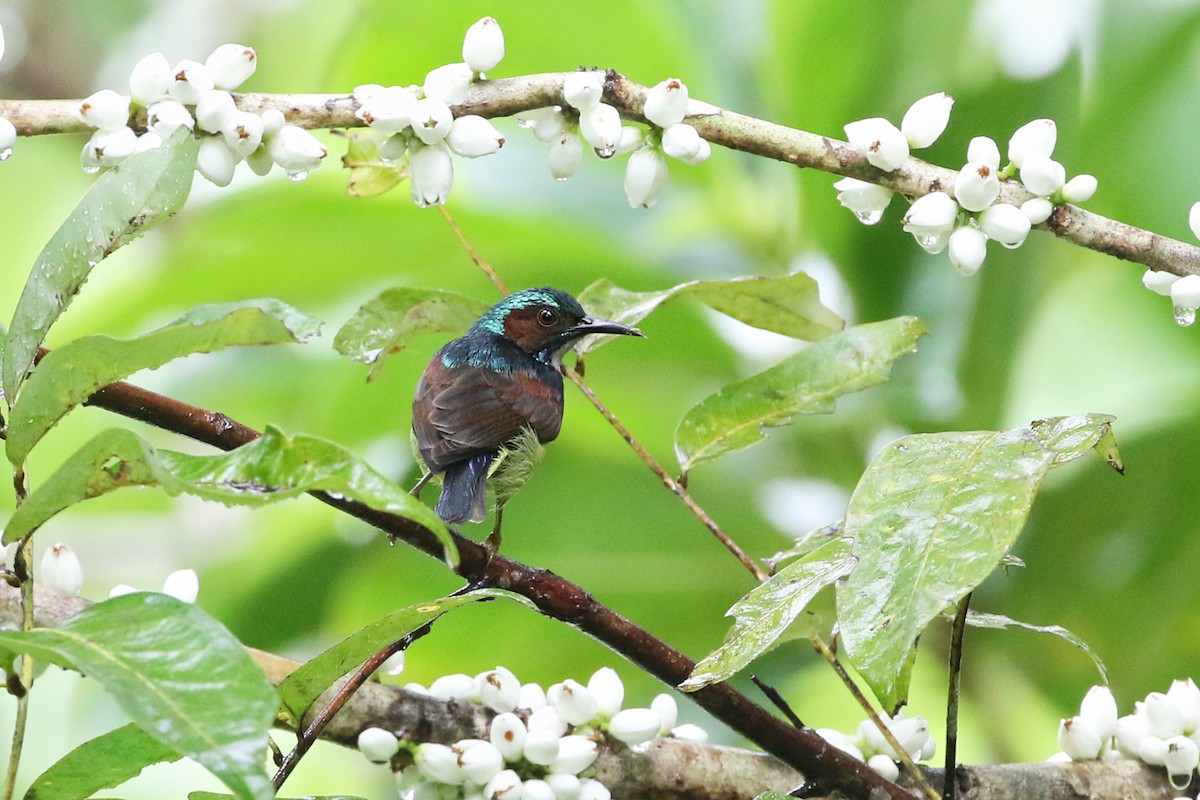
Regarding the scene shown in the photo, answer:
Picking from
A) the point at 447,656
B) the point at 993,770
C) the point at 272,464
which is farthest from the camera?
the point at 447,656

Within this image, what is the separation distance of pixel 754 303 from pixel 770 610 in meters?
0.47

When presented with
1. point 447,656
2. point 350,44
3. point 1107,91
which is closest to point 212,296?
point 350,44

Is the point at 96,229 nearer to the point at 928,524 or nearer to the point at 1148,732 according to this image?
the point at 928,524

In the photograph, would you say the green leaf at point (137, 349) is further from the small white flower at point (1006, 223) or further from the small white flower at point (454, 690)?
the small white flower at point (1006, 223)

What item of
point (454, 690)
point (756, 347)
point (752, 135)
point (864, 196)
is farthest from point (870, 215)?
point (756, 347)

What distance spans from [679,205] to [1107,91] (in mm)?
734

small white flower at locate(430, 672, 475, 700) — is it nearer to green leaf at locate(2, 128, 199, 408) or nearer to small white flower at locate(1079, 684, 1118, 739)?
green leaf at locate(2, 128, 199, 408)

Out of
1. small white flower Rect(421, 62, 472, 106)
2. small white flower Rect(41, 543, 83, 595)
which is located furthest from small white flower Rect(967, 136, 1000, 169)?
small white flower Rect(41, 543, 83, 595)

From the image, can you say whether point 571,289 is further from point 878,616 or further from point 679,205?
point 878,616

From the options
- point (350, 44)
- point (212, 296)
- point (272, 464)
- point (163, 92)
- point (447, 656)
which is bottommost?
point (272, 464)

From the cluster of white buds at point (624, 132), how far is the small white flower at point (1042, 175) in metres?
0.26

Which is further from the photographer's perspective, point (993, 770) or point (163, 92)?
point (993, 770)

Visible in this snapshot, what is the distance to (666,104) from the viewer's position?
1060 mm

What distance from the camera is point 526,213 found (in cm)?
226
